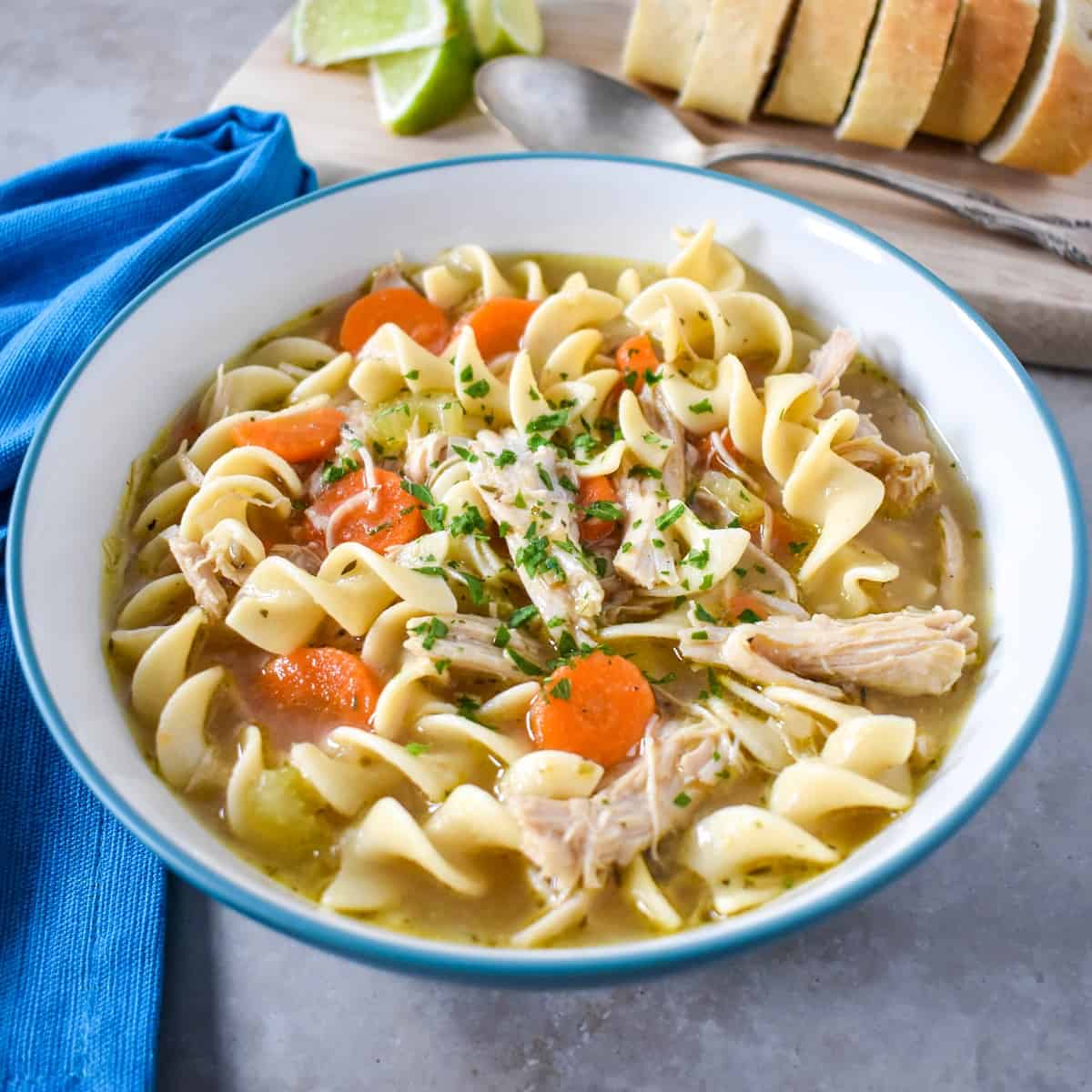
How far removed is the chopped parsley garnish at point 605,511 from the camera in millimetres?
3914

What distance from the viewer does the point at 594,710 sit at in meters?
3.40

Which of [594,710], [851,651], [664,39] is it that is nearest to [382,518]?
[594,710]

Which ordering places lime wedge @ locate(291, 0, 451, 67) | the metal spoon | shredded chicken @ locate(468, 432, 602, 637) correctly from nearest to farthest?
shredded chicken @ locate(468, 432, 602, 637), the metal spoon, lime wedge @ locate(291, 0, 451, 67)

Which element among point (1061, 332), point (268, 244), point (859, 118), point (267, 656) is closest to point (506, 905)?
point (267, 656)

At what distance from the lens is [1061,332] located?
492 centimetres

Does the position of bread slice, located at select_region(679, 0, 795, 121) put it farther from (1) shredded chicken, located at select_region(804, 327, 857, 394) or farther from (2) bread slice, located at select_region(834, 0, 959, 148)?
(1) shredded chicken, located at select_region(804, 327, 857, 394)

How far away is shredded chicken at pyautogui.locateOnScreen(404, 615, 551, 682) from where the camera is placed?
11.6 feet

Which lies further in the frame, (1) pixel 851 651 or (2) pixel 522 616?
(2) pixel 522 616

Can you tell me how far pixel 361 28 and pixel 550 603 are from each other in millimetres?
3635

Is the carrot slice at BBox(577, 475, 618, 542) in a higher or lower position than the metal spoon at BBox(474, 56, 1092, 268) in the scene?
lower

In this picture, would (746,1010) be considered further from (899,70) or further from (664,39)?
(664,39)

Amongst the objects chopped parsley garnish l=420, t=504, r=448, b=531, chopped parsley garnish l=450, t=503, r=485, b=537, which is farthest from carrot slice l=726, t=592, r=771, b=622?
chopped parsley garnish l=420, t=504, r=448, b=531

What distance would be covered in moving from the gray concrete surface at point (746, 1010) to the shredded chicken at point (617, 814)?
0.39 meters

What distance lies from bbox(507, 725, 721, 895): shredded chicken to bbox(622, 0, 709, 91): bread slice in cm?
376
